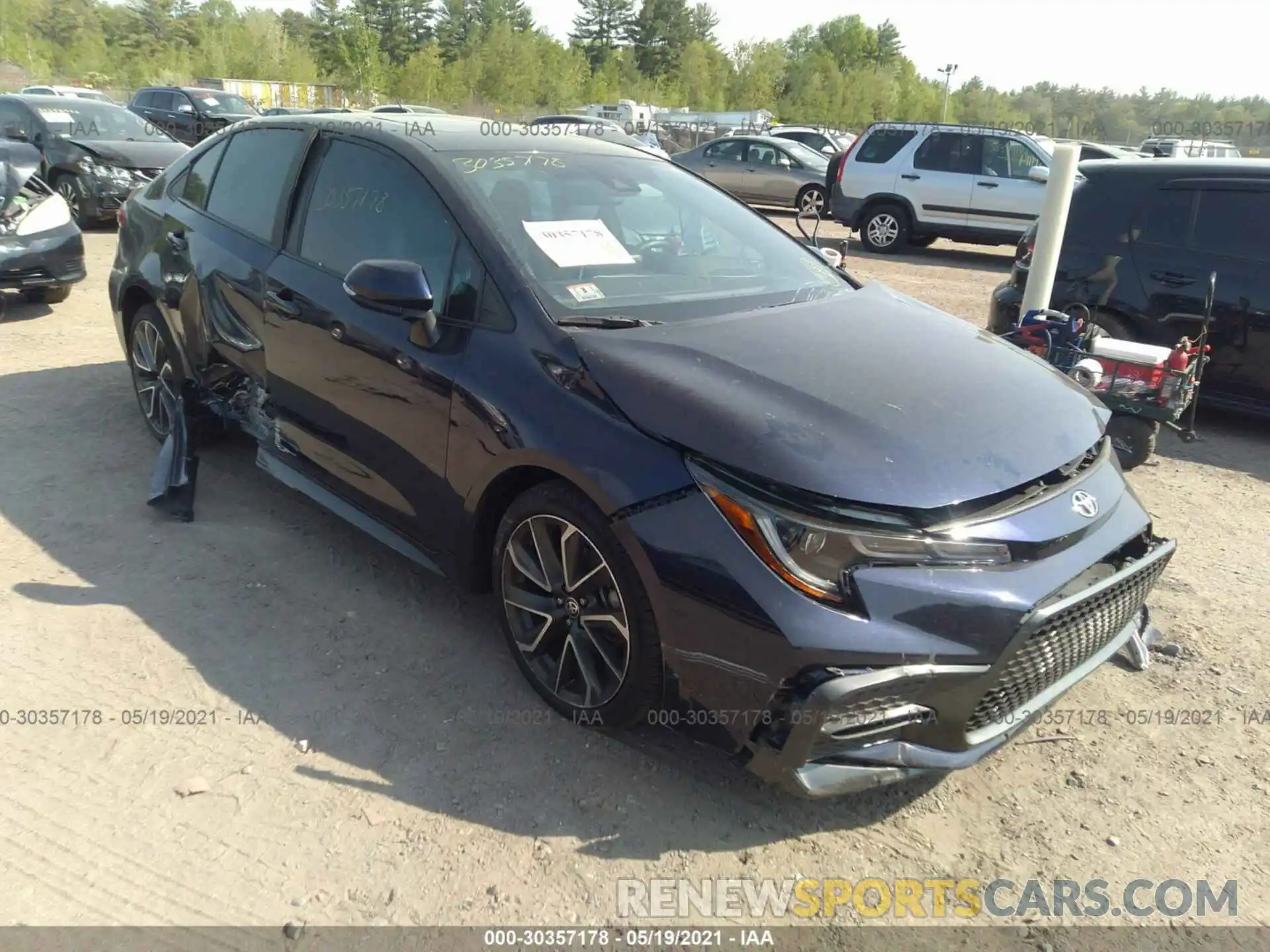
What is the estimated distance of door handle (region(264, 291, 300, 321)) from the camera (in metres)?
3.66

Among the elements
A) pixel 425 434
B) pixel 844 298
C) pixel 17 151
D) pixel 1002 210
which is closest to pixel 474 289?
pixel 425 434

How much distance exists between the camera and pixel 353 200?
141 inches

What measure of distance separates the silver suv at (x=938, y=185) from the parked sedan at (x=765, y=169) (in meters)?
3.15

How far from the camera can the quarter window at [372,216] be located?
3.21m

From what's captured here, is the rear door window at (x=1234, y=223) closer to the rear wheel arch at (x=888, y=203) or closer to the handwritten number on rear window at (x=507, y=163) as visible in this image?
the handwritten number on rear window at (x=507, y=163)

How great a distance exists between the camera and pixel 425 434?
123 inches

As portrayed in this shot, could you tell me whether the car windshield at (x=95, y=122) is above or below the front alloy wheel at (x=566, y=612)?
above

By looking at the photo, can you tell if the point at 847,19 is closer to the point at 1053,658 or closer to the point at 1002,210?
the point at 1002,210

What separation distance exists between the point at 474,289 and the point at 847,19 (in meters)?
93.1

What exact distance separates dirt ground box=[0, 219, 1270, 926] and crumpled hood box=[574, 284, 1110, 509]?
3.26 feet

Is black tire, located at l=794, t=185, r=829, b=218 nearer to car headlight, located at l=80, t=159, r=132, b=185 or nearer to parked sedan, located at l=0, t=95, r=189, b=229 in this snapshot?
parked sedan, located at l=0, t=95, r=189, b=229

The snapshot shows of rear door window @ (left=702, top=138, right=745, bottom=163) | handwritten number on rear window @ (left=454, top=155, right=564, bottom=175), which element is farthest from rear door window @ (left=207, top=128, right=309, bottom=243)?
rear door window @ (left=702, top=138, right=745, bottom=163)

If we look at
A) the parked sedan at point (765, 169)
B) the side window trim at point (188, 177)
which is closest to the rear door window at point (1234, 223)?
the side window trim at point (188, 177)

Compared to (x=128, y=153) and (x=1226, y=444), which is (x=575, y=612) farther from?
(x=128, y=153)
